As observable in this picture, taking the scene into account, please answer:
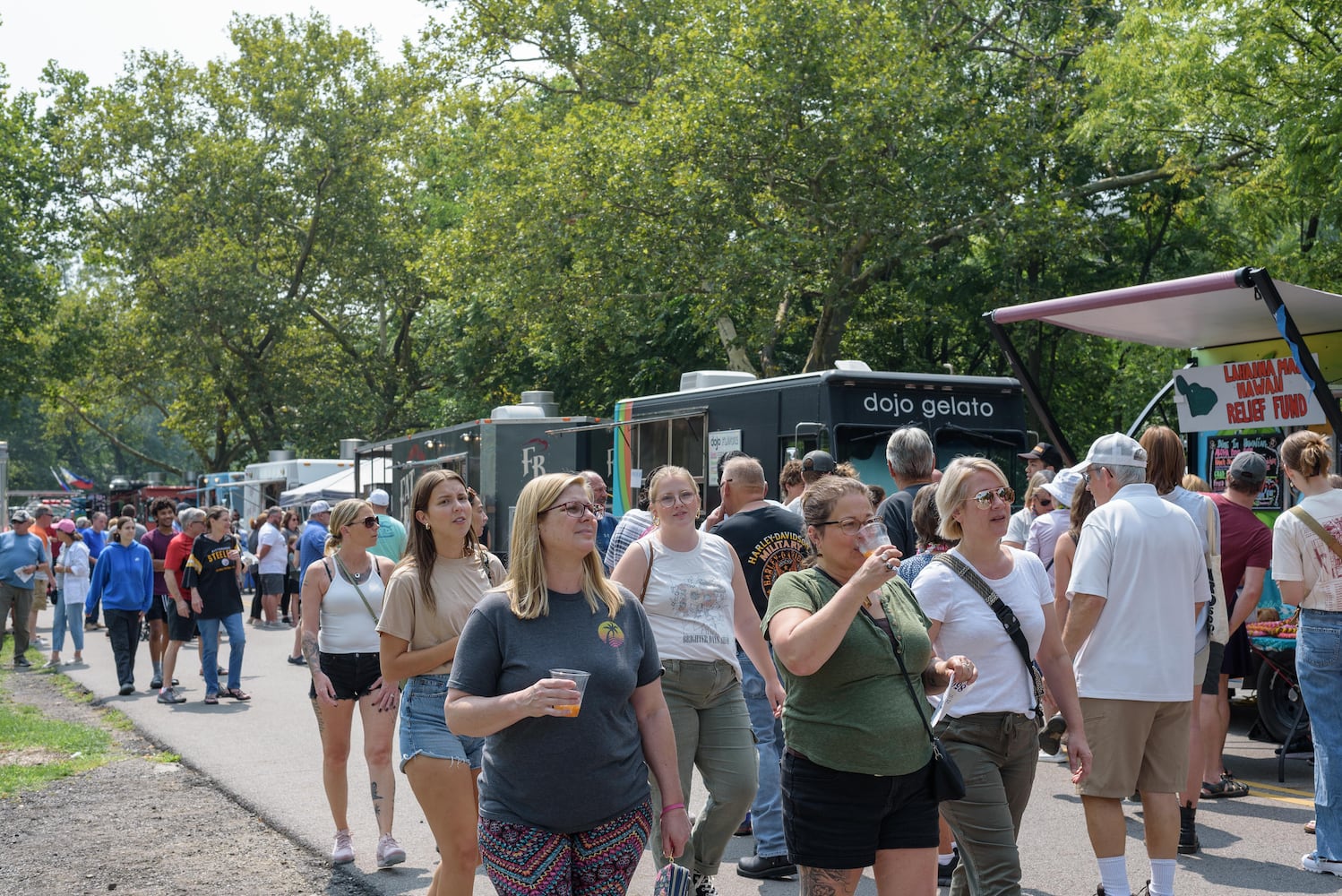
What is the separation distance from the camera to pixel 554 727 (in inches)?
141

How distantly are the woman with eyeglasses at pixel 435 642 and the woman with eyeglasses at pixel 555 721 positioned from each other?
1242 mm

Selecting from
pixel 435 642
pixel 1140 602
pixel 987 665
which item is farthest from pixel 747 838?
pixel 987 665

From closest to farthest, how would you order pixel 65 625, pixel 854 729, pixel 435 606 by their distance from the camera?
pixel 854 729 < pixel 435 606 < pixel 65 625

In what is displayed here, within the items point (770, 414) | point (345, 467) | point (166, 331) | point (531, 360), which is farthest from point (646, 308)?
point (166, 331)

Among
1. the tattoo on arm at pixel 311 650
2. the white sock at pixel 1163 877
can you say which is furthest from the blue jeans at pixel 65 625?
the white sock at pixel 1163 877

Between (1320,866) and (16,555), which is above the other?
(16,555)

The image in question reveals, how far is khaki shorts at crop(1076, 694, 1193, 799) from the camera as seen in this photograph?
4945 mm

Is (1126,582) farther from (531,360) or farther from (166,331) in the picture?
(166,331)

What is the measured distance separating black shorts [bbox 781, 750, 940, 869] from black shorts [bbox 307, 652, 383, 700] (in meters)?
3.49

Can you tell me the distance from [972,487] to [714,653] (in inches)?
57.9

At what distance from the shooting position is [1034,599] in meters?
4.54

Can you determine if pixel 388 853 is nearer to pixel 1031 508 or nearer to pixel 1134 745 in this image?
pixel 1134 745

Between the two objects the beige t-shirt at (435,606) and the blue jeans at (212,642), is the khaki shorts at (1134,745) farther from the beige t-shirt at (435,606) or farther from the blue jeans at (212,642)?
the blue jeans at (212,642)

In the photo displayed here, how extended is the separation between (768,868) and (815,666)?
3.14m
